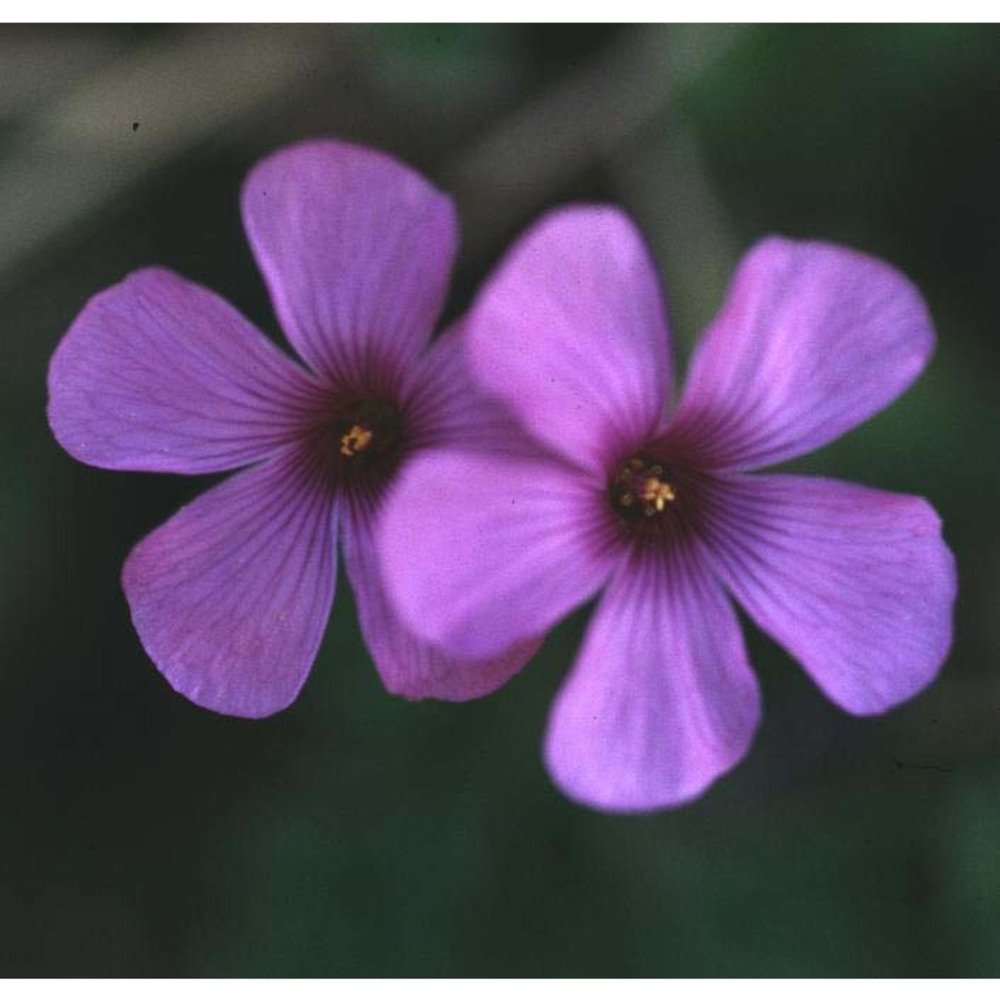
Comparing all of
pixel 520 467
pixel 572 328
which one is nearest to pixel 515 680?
pixel 520 467

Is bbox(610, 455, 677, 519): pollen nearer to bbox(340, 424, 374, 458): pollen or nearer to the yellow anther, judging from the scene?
the yellow anther

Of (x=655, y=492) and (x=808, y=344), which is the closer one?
(x=808, y=344)

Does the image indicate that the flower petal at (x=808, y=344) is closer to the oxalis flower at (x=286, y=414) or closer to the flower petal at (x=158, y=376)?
the oxalis flower at (x=286, y=414)

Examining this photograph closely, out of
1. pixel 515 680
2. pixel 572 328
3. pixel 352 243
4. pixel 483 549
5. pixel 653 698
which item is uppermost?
pixel 352 243

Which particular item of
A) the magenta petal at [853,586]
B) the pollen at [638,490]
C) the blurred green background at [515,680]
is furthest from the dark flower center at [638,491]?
the blurred green background at [515,680]

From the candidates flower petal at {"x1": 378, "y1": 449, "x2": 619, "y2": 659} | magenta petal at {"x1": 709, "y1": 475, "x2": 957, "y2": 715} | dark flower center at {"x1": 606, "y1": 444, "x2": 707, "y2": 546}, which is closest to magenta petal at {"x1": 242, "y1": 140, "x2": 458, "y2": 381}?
flower petal at {"x1": 378, "y1": 449, "x2": 619, "y2": 659}

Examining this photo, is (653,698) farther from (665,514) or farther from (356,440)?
(356,440)
